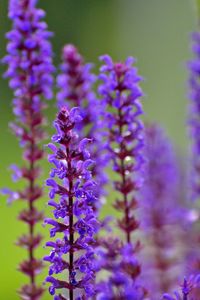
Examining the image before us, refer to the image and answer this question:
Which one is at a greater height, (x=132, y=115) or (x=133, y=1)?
(x=133, y=1)

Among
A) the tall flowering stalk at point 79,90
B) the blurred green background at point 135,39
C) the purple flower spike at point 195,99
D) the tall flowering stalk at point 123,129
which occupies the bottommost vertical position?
the tall flowering stalk at point 123,129

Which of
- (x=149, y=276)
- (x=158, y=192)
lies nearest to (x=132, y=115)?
(x=158, y=192)

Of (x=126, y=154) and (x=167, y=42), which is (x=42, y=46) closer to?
(x=126, y=154)

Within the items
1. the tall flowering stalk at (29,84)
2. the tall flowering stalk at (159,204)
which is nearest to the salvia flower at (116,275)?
the tall flowering stalk at (29,84)

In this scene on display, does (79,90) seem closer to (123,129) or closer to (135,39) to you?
(123,129)

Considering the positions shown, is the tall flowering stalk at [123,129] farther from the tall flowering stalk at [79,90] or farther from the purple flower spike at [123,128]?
the tall flowering stalk at [79,90]

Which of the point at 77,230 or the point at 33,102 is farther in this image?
the point at 33,102

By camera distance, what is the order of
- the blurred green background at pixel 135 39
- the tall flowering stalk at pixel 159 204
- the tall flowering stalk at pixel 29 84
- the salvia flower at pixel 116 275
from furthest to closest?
the blurred green background at pixel 135 39 → the tall flowering stalk at pixel 159 204 → the tall flowering stalk at pixel 29 84 → the salvia flower at pixel 116 275

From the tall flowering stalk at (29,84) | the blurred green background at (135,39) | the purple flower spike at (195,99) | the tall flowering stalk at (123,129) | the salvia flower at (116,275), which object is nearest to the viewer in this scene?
the salvia flower at (116,275)
